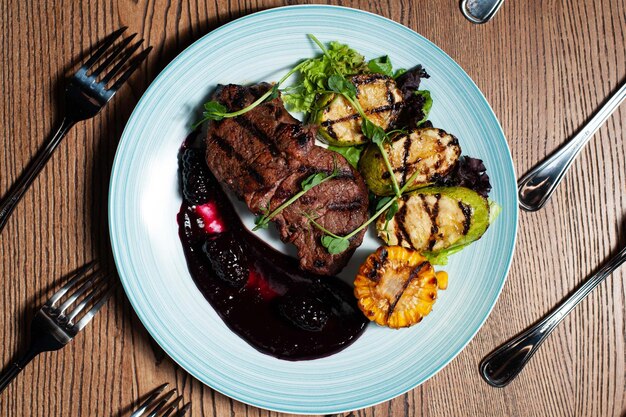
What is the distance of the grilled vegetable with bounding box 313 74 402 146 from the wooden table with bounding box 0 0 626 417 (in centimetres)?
55

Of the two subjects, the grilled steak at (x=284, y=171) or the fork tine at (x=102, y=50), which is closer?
the grilled steak at (x=284, y=171)

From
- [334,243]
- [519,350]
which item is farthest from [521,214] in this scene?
[334,243]

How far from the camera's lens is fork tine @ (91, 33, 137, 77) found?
10.4 feet

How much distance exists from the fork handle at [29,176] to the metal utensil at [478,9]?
2468mm

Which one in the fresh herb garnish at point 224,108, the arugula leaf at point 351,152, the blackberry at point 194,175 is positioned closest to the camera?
the fresh herb garnish at point 224,108

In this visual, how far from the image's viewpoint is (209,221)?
3314 millimetres

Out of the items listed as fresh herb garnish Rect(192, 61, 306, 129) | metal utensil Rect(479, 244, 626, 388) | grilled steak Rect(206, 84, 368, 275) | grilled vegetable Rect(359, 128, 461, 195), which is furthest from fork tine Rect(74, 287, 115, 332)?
metal utensil Rect(479, 244, 626, 388)

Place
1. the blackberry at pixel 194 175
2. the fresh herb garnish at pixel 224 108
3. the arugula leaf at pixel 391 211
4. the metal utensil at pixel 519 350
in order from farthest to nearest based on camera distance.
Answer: the metal utensil at pixel 519 350
the blackberry at pixel 194 175
the arugula leaf at pixel 391 211
the fresh herb garnish at pixel 224 108

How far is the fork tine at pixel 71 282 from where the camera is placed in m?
3.10

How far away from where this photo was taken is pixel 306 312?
123 inches

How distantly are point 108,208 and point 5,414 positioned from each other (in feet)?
4.55

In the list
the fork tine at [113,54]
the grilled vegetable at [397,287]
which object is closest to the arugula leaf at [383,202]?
the grilled vegetable at [397,287]

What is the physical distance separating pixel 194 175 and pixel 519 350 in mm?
2240

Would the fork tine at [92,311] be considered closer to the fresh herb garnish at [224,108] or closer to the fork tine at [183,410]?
the fork tine at [183,410]
